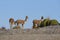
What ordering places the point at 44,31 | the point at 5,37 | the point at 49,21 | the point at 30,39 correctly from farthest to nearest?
the point at 49,21 < the point at 44,31 < the point at 5,37 < the point at 30,39

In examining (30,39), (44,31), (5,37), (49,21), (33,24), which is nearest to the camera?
(30,39)

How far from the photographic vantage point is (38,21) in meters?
31.1

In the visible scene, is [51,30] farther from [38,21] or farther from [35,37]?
[38,21]

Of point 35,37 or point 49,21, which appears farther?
point 49,21

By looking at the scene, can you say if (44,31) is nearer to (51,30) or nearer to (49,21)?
(51,30)

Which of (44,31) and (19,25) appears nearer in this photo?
(44,31)

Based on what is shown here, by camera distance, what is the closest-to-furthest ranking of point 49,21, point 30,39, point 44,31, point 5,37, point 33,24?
point 30,39
point 5,37
point 44,31
point 49,21
point 33,24

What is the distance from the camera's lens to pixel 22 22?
31.5m

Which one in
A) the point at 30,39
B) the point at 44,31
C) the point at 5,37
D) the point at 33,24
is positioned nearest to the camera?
the point at 30,39

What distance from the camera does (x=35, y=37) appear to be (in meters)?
19.4

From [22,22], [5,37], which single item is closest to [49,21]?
[22,22]

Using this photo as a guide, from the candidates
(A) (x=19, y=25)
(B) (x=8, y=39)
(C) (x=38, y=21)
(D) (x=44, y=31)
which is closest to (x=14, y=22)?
(A) (x=19, y=25)

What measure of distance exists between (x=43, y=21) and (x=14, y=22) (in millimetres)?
3748

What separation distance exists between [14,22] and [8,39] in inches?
480
